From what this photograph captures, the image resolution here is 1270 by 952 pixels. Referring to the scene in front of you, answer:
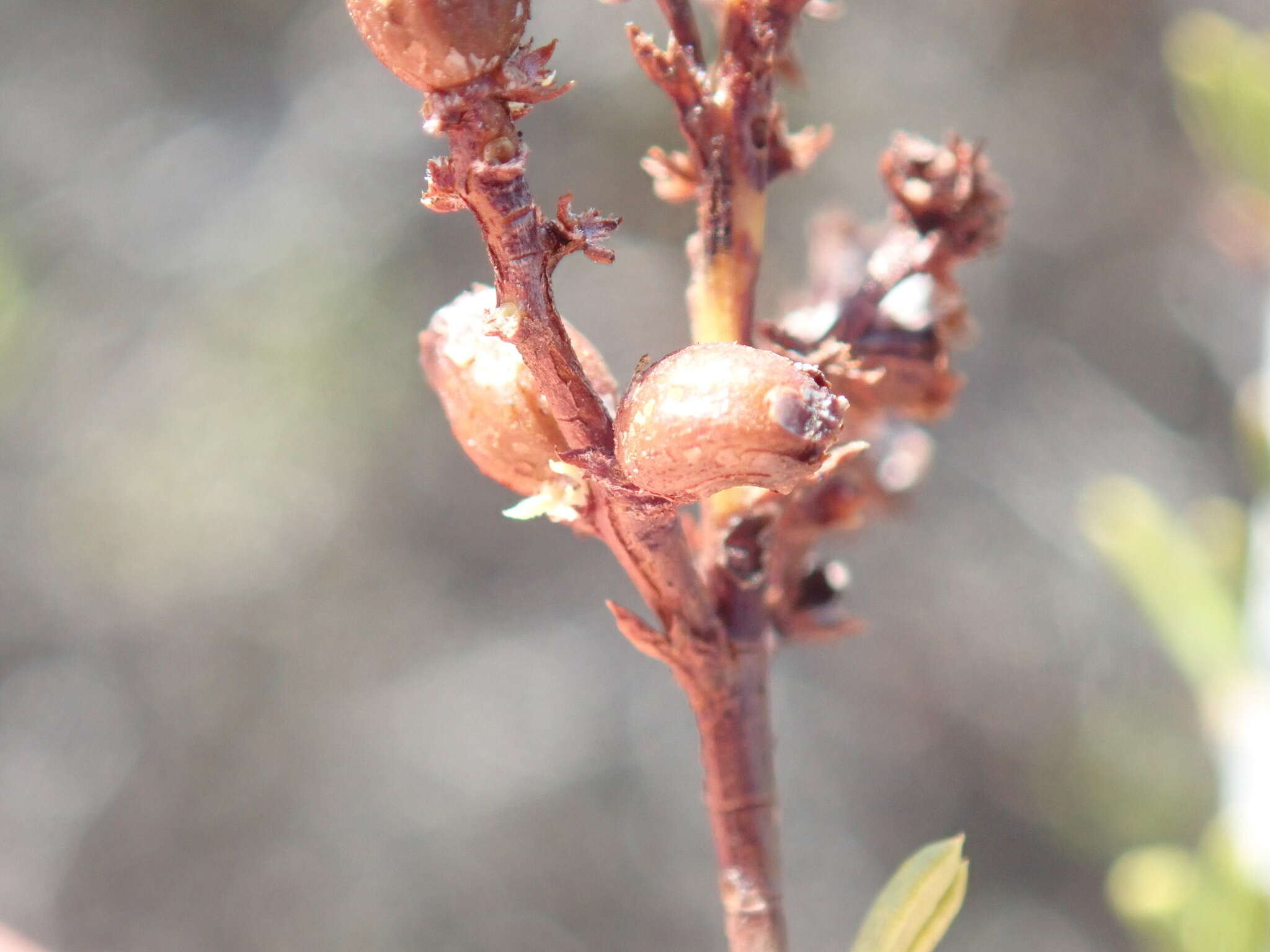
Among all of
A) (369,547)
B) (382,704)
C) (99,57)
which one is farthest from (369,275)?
(382,704)

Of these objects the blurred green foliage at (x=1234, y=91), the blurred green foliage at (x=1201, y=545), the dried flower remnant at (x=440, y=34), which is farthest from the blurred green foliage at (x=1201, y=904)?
the dried flower remnant at (x=440, y=34)

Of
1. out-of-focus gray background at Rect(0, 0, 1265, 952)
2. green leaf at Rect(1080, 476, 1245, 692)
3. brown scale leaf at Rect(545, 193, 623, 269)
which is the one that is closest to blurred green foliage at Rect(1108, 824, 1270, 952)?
green leaf at Rect(1080, 476, 1245, 692)

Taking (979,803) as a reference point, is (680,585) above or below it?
below

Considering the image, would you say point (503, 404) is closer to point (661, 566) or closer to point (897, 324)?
point (661, 566)

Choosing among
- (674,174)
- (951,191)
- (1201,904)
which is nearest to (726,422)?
(674,174)

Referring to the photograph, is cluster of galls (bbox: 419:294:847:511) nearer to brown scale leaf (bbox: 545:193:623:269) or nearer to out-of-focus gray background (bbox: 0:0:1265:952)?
Answer: brown scale leaf (bbox: 545:193:623:269)

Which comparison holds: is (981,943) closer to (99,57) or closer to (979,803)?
(979,803)
